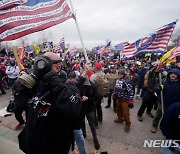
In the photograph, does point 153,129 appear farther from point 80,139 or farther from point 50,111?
point 50,111

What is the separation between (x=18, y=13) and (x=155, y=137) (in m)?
4.33

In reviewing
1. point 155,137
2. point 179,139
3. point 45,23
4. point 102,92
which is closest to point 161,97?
point 155,137

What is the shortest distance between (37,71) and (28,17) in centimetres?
167

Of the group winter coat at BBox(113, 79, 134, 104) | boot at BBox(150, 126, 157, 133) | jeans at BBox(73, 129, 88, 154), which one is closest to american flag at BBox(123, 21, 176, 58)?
winter coat at BBox(113, 79, 134, 104)

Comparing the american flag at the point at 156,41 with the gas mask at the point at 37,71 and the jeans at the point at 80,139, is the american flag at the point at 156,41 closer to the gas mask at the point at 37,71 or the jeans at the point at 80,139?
the jeans at the point at 80,139

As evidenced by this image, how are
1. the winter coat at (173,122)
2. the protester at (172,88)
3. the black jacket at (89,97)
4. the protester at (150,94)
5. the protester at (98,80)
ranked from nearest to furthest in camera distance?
the winter coat at (173,122) < the black jacket at (89,97) < the protester at (172,88) < the protester at (98,80) < the protester at (150,94)

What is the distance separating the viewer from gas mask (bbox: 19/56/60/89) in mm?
1813

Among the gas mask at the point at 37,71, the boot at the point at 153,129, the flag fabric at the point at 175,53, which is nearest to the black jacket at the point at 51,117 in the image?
the gas mask at the point at 37,71

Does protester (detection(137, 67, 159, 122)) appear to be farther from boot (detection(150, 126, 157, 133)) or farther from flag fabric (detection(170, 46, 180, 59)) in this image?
flag fabric (detection(170, 46, 180, 59))

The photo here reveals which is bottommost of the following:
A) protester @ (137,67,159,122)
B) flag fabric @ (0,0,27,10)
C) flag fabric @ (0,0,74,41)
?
protester @ (137,67,159,122)

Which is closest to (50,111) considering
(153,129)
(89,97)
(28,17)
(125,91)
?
(28,17)

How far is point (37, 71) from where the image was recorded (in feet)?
6.09

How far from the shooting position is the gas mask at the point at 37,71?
1.81 metres

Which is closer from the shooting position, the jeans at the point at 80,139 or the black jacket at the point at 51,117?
the black jacket at the point at 51,117
